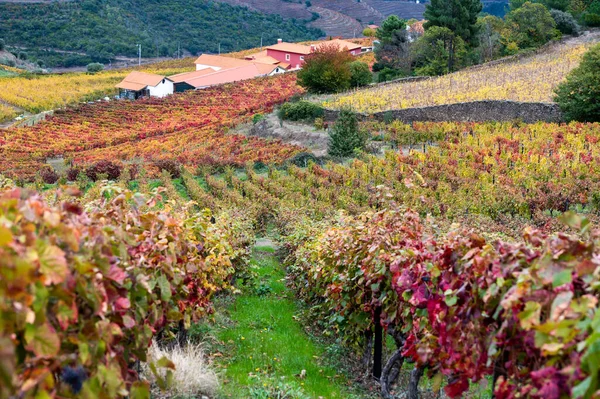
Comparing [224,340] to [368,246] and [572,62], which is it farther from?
[572,62]

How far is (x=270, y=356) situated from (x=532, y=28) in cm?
4775

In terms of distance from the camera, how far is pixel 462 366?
12.2 ft

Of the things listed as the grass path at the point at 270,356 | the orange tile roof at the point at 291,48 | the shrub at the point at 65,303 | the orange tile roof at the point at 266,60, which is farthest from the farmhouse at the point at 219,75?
the shrub at the point at 65,303

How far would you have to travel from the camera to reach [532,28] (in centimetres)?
4856

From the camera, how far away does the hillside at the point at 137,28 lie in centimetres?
10356

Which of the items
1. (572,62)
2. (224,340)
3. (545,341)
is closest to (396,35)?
(572,62)

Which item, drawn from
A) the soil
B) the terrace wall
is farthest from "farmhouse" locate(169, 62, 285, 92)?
the terrace wall

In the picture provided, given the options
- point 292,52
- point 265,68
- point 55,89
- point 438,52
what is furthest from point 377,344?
point 292,52

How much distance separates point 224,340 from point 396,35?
1925 inches

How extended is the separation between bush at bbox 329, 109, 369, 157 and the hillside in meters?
81.4

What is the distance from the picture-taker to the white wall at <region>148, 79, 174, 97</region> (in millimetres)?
66375

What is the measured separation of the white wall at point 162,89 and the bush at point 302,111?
108 feet

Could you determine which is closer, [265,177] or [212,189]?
[212,189]

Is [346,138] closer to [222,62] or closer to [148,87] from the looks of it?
[148,87]
